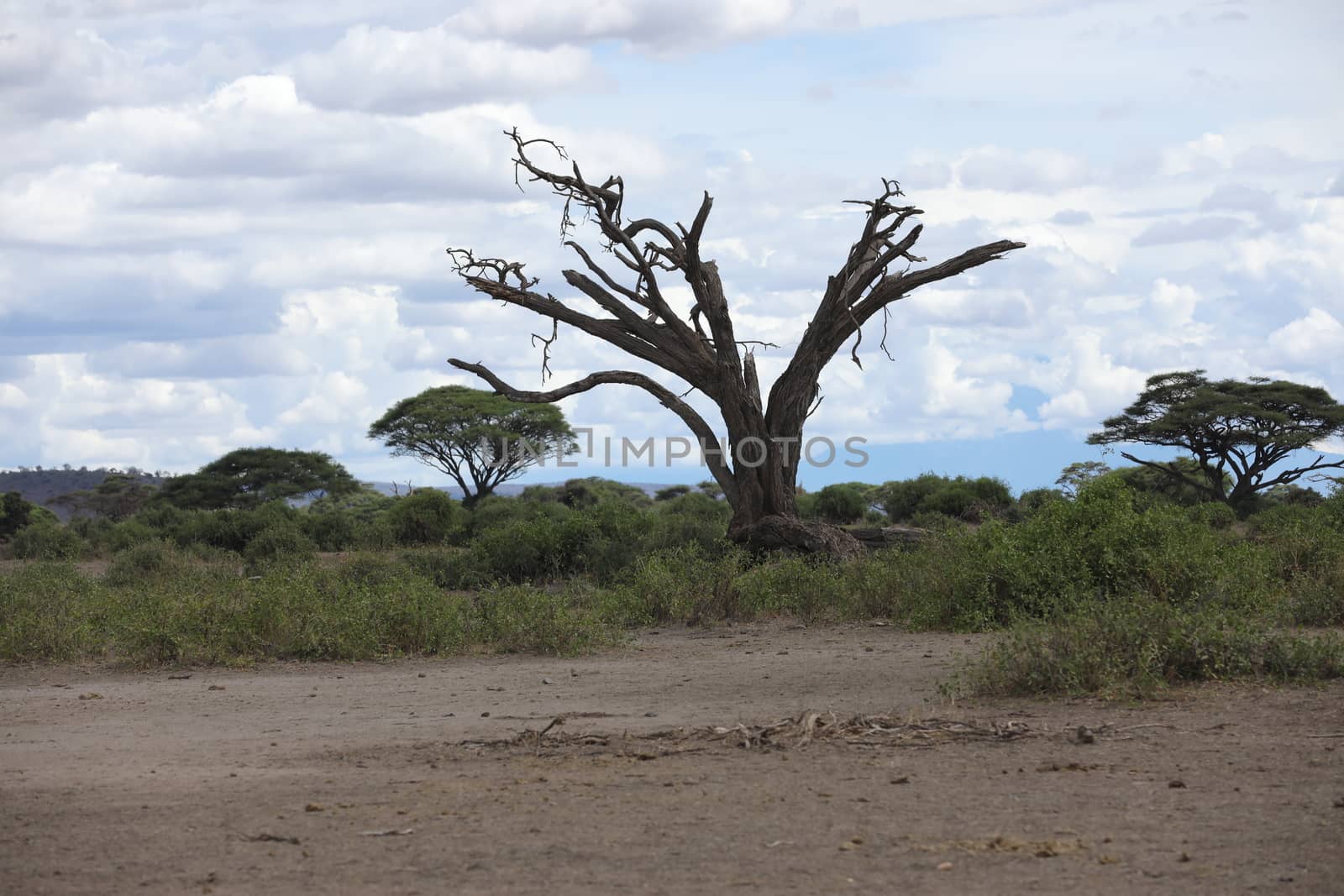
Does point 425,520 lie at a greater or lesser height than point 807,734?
greater

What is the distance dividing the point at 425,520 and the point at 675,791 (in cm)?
2043

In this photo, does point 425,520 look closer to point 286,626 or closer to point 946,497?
point 946,497

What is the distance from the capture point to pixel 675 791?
539 cm

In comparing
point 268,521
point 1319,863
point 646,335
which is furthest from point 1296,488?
point 1319,863

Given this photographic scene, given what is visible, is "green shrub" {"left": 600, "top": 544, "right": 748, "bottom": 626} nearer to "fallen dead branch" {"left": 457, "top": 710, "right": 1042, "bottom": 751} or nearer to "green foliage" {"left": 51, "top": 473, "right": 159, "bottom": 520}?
"fallen dead branch" {"left": 457, "top": 710, "right": 1042, "bottom": 751}

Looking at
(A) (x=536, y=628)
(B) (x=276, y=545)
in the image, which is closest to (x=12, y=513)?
(B) (x=276, y=545)

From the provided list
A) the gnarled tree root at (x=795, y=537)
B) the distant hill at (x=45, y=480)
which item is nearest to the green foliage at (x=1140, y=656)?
the gnarled tree root at (x=795, y=537)

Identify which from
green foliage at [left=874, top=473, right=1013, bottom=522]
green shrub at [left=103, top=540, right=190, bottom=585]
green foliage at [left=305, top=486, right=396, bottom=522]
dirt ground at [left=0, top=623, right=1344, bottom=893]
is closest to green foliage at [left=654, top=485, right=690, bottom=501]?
green foliage at [left=305, top=486, right=396, bottom=522]

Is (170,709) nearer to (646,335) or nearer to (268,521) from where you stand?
(646,335)

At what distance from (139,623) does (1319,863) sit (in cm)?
834

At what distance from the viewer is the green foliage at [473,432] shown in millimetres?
39344

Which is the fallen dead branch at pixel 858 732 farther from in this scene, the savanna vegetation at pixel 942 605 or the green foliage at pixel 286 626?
the green foliage at pixel 286 626

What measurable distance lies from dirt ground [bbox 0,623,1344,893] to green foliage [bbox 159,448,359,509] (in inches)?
1182

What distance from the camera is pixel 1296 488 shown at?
32500mm
